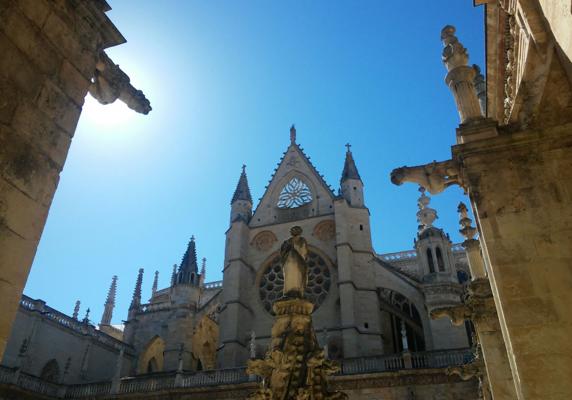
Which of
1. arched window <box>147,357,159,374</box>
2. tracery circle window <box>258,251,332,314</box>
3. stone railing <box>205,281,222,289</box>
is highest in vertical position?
stone railing <box>205,281,222,289</box>

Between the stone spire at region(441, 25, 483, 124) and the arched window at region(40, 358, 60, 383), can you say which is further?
the arched window at region(40, 358, 60, 383)

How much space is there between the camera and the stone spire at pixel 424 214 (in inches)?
940

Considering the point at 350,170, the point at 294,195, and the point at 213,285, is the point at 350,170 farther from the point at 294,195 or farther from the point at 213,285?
the point at 213,285

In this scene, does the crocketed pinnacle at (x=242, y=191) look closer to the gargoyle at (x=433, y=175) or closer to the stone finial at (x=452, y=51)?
the stone finial at (x=452, y=51)

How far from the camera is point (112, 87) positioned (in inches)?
157

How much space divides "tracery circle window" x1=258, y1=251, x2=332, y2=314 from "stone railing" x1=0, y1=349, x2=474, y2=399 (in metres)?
4.45

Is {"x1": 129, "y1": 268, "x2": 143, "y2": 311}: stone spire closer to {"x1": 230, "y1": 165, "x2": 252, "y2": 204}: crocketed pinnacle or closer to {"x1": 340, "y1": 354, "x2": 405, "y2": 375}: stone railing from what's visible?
Result: {"x1": 230, "y1": 165, "x2": 252, "y2": 204}: crocketed pinnacle

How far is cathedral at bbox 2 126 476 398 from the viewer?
67.2 feet

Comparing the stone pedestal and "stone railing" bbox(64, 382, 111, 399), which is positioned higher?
"stone railing" bbox(64, 382, 111, 399)

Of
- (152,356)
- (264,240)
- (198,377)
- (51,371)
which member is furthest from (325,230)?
(51,371)

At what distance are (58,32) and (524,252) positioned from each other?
4091 millimetres

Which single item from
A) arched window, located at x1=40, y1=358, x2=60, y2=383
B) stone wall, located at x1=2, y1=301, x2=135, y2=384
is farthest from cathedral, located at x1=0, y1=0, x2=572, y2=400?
arched window, located at x1=40, y1=358, x2=60, y2=383

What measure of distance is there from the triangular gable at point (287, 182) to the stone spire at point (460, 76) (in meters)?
19.3

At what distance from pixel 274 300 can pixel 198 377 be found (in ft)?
15.9
